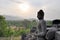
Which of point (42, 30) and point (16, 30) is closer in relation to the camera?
point (42, 30)

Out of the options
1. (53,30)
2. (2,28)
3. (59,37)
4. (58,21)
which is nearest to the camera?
(59,37)

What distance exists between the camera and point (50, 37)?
232 centimetres

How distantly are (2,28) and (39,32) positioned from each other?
505 inches

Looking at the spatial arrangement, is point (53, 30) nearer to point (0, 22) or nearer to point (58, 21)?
point (58, 21)

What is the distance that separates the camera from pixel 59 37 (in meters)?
2.11

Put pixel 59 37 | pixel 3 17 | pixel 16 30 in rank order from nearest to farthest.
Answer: pixel 59 37 < pixel 16 30 < pixel 3 17

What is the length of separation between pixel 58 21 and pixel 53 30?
109 centimetres

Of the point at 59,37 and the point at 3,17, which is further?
the point at 3,17

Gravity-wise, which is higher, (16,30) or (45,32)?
(45,32)

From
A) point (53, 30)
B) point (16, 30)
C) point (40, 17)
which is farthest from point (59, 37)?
point (16, 30)

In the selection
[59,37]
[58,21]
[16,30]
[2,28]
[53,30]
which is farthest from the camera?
[2,28]

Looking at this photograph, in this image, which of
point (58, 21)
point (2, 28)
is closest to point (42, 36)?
point (58, 21)

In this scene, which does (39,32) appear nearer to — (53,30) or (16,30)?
(53,30)

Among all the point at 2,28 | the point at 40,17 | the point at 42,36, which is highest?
the point at 40,17
